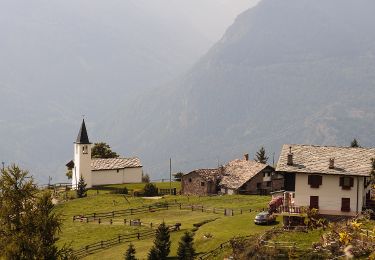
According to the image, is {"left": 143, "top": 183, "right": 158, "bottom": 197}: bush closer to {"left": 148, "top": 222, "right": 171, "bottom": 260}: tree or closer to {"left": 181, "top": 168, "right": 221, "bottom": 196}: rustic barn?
{"left": 181, "top": 168, "right": 221, "bottom": 196}: rustic barn

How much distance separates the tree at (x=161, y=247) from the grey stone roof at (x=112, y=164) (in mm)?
64170

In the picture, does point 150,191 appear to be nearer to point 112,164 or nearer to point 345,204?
point 112,164

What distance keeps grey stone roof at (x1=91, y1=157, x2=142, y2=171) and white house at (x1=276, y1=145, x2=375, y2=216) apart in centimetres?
6711

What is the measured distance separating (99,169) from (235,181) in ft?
102

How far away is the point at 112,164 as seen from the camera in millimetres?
116125

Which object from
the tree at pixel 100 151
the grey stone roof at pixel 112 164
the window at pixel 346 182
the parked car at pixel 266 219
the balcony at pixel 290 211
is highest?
the tree at pixel 100 151

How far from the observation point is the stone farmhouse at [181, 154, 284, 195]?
95375mm

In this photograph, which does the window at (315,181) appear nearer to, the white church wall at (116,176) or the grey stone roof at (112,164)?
the grey stone roof at (112,164)

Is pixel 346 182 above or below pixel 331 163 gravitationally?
below

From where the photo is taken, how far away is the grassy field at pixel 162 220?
55281 mm

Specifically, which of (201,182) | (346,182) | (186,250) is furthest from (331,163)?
(201,182)

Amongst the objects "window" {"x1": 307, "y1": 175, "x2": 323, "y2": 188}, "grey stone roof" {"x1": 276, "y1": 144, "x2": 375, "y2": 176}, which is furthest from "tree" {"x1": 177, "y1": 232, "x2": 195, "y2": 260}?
"window" {"x1": 307, "y1": 175, "x2": 323, "y2": 188}

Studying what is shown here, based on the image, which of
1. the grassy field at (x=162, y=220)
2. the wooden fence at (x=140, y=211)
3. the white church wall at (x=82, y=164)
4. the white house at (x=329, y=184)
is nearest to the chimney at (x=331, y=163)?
the white house at (x=329, y=184)

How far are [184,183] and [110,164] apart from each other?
71.9 ft
